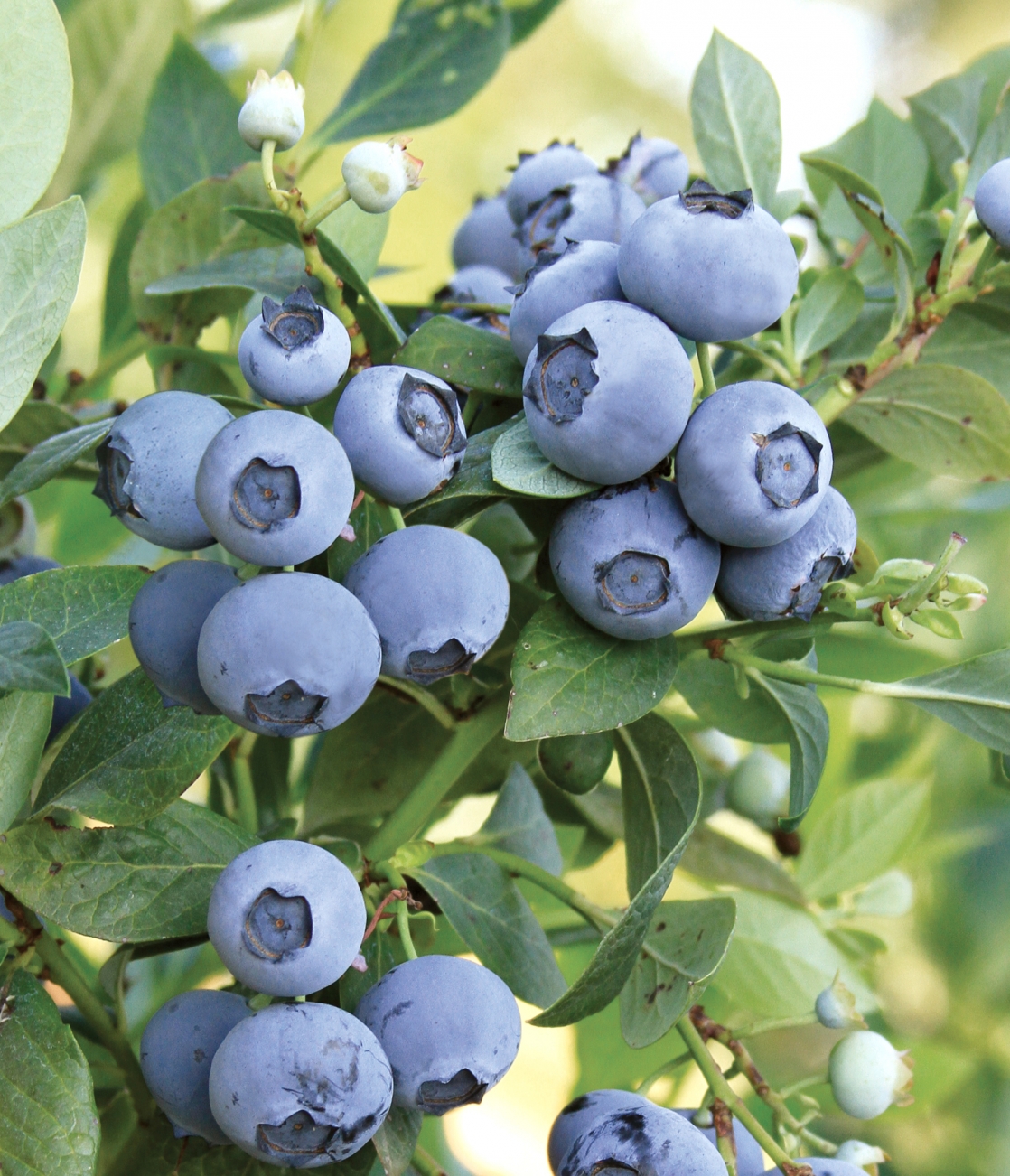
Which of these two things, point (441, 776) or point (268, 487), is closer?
point (268, 487)

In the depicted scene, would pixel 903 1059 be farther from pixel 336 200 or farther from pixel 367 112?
pixel 367 112

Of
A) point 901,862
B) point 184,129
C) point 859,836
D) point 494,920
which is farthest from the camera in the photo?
point 901,862

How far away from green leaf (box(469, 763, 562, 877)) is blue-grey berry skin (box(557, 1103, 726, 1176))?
233 mm

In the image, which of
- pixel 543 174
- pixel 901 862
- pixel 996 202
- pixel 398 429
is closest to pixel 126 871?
pixel 398 429

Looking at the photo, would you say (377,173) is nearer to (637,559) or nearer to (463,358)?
(463,358)

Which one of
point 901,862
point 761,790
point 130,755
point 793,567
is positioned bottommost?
point 901,862

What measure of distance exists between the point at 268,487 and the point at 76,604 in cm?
14

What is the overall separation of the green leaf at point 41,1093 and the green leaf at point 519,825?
31cm

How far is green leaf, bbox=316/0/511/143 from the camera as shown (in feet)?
3.22

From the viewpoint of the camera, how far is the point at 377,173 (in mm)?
521

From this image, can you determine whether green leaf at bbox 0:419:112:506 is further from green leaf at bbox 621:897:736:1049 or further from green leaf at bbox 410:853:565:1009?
green leaf at bbox 621:897:736:1049

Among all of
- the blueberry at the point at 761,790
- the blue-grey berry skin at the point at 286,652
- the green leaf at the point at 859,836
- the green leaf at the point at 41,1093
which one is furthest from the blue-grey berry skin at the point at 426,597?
the green leaf at the point at 859,836

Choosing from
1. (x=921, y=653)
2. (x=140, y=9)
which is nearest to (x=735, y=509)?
(x=921, y=653)

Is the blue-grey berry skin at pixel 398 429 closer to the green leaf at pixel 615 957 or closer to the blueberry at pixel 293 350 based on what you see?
the blueberry at pixel 293 350
